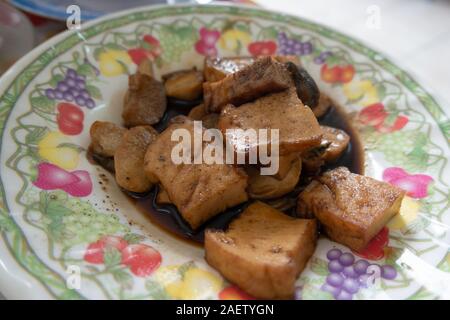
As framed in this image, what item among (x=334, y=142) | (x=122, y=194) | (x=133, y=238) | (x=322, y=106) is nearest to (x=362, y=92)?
(x=322, y=106)

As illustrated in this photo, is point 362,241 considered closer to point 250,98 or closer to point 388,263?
point 388,263

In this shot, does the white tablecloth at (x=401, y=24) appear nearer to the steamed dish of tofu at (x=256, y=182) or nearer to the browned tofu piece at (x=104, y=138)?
the steamed dish of tofu at (x=256, y=182)

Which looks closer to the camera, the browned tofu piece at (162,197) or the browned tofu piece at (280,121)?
the browned tofu piece at (280,121)

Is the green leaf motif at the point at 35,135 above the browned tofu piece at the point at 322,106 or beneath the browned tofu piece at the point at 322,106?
above

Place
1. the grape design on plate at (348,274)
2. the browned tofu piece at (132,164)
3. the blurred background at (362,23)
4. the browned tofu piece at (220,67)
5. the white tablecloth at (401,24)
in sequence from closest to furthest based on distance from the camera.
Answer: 1. the grape design on plate at (348,274)
2. the browned tofu piece at (132,164)
3. the browned tofu piece at (220,67)
4. the blurred background at (362,23)
5. the white tablecloth at (401,24)

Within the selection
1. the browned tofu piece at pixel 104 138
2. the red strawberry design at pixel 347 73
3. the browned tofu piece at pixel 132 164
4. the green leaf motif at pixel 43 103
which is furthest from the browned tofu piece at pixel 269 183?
the green leaf motif at pixel 43 103

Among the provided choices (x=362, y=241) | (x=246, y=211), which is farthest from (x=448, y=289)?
(x=246, y=211)

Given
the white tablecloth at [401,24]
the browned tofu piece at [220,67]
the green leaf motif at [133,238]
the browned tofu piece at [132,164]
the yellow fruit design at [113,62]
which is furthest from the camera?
the white tablecloth at [401,24]

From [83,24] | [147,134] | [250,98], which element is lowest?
[147,134]
